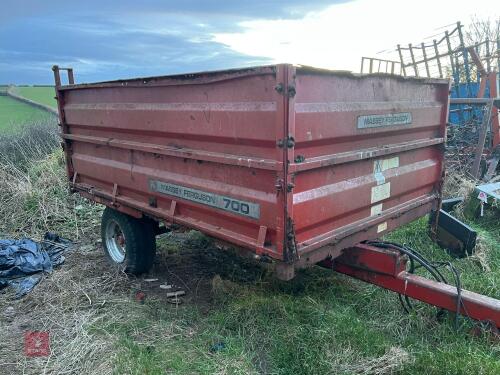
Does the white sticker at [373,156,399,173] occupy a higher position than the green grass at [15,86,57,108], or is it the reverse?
the green grass at [15,86,57,108]

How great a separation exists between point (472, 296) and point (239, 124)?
6.42ft

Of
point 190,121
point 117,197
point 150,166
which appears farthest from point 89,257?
point 190,121

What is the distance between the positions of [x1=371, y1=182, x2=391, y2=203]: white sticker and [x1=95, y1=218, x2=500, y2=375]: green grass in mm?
912

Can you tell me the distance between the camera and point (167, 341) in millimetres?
3412

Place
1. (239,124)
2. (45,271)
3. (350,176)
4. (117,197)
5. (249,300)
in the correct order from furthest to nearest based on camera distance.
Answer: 1. (45,271)
2. (117,197)
3. (249,300)
4. (350,176)
5. (239,124)

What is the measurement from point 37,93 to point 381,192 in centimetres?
2140

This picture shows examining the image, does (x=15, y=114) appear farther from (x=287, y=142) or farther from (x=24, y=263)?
(x=287, y=142)

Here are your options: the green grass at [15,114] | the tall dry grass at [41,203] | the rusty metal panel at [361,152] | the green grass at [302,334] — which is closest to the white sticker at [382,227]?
the rusty metal panel at [361,152]

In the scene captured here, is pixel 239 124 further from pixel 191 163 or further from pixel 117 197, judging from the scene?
pixel 117 197

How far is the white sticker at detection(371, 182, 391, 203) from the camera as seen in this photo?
349 centimetres

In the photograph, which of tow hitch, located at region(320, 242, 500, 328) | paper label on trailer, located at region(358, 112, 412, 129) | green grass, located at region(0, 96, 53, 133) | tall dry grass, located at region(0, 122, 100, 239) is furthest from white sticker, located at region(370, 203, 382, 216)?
green grass, located at region(0, 96, 53, 133)

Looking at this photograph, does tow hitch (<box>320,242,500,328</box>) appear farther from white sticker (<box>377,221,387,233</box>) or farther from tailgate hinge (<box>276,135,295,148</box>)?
tailgate hinge (<box>276,135,295,148</box>)

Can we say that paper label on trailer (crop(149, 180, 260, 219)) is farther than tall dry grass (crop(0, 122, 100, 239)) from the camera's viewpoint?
No

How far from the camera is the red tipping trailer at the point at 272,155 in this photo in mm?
2734
